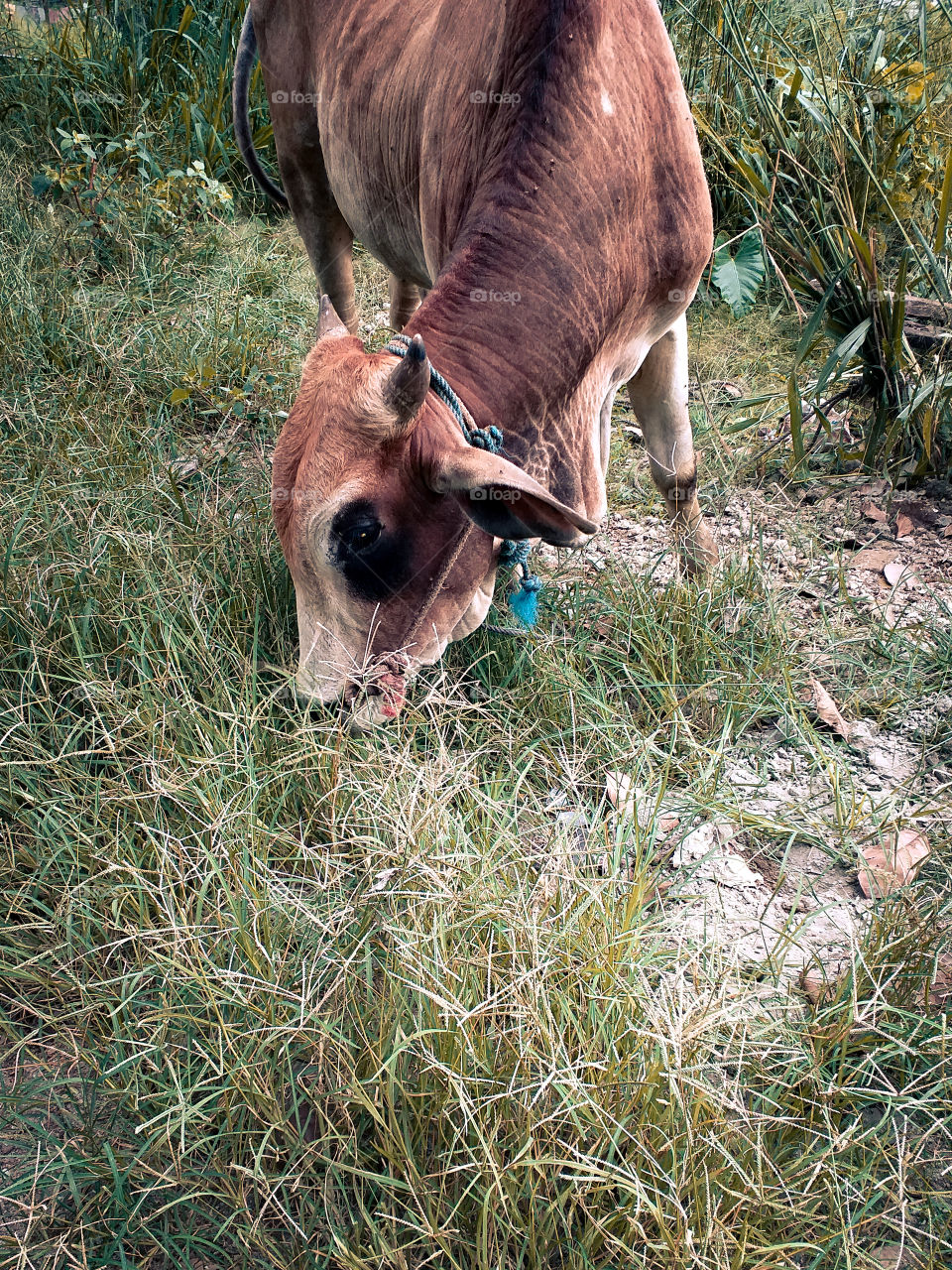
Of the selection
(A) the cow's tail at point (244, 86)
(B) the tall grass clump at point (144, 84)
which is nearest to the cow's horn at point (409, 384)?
(A) the cow's tail at point (244, 86)

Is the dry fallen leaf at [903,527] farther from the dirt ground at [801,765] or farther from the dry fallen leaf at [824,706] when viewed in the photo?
the dry fallen leaf at [824,706]

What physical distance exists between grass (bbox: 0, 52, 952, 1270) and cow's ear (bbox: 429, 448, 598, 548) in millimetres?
435

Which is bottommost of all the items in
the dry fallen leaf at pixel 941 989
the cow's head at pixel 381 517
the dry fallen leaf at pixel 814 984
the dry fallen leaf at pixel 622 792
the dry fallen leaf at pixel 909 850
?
the dry fallen leaf at pixel 909 850

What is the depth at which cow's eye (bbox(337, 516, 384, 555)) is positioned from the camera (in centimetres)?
226

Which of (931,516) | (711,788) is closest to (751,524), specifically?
(931,516)

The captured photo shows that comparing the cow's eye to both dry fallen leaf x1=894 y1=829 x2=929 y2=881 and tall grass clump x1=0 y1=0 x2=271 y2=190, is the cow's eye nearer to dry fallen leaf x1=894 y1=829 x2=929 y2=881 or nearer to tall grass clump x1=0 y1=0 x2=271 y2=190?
dry fallen leaf x1=894 y1=829 x2=929 y2=881

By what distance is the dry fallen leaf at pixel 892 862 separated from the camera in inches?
87.1

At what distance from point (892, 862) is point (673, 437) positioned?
60.8 inches

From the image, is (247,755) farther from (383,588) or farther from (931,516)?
(931,516)

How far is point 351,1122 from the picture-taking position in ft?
5.67

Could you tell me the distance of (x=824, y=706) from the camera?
111 inches

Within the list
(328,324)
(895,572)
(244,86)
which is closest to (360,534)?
(328,324)

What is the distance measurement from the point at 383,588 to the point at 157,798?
0.68 m

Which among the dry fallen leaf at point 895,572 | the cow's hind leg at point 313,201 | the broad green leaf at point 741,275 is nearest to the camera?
the dry fallen leaf at point 895,572
